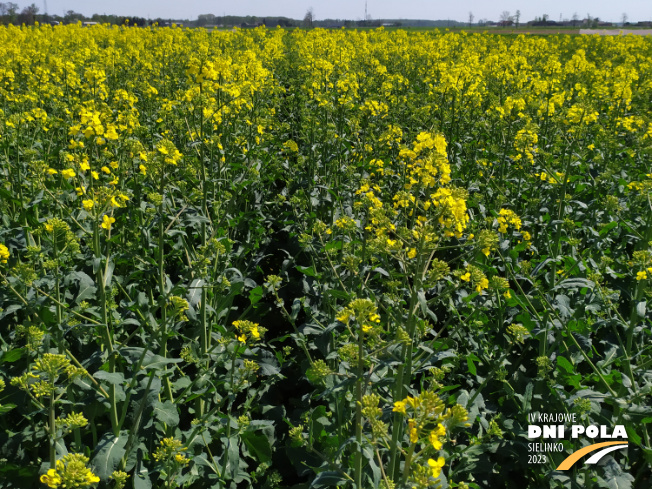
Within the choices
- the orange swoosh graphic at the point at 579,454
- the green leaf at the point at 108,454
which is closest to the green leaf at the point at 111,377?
the green leaf at the point at 108,454

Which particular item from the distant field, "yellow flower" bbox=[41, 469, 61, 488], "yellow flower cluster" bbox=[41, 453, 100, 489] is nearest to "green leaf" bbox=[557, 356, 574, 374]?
the distant field

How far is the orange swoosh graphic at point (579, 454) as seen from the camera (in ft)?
9.29

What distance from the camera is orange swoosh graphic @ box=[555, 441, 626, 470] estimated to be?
2832mm

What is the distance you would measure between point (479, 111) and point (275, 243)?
313 centimetres

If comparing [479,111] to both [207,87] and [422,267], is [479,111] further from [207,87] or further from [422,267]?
[422,267]

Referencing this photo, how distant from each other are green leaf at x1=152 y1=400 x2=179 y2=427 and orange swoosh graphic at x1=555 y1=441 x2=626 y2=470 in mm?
2167

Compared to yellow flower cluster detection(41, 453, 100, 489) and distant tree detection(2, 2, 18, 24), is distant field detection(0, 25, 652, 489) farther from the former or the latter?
distant tree detection(2, 2, 18, 24)

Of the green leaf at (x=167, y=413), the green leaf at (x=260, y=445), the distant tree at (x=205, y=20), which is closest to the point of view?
the green leaf at (x=167, y=413)

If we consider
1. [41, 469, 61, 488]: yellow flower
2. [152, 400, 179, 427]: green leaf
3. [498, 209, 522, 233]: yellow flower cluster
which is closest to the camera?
[41, 469, 61, 488]: yellow flower

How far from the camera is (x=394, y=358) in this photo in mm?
2326

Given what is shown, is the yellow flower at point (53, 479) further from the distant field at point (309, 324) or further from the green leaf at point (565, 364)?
the green leaf at point (565, 364)

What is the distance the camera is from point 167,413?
2.73 meters

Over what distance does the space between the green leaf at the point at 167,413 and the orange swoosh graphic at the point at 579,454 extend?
85.3 inches

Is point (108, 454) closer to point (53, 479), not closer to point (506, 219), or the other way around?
point (53, 479)
